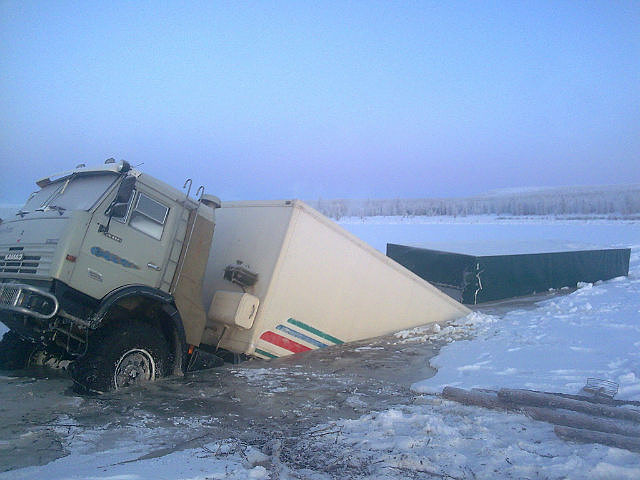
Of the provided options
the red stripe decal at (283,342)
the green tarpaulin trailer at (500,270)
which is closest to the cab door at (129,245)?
the red stripe decal at (283,342)

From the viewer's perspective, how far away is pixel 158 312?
637cm

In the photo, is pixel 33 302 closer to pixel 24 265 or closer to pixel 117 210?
pixel 24 265

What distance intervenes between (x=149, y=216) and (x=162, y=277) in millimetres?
753

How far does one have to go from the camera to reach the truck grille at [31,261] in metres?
5.66

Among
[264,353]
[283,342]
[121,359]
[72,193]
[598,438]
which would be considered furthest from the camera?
[283,342]

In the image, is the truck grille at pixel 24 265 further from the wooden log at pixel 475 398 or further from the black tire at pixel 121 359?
the wooden log at pixel 475 398

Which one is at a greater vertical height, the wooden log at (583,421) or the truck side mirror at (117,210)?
the truck side mirror at (117,210)

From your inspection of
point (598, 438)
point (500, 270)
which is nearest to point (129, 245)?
point (598, 438)

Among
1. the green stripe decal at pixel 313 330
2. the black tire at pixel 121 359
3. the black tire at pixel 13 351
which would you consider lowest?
the black tire at pixel 13 351

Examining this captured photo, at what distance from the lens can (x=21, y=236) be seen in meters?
6.14

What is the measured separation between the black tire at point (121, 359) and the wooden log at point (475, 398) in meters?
3.33

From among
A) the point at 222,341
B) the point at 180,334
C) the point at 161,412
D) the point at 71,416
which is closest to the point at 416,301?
the point at 222,341

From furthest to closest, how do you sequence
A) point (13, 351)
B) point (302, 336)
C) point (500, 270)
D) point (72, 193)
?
point (500, 270), point (302, 336), point (13, 351), point (72, 193)

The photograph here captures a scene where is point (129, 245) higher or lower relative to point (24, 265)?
higher
